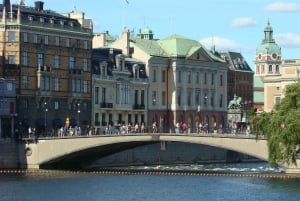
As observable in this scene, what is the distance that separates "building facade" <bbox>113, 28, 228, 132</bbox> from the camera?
150 m

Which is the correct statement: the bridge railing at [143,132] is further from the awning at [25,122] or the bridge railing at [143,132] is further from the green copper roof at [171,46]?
the green copper roof at [171,46]

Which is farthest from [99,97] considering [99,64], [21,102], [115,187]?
[115,187]

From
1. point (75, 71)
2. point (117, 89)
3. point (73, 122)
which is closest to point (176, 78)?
point (117, 89)

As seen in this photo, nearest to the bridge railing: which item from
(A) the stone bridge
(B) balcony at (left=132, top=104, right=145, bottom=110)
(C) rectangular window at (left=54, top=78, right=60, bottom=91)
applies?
(A) the stone bridge

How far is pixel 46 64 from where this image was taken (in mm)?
128000

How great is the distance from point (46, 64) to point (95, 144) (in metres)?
22.7

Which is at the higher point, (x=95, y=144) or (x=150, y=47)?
(x=150, y=47)

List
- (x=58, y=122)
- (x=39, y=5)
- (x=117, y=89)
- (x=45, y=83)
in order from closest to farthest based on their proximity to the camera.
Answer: (x=45, y=83), (x=58, y=122), (x=39, y=5), (x=117, y=89)

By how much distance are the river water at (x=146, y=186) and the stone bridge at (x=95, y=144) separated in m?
2.82

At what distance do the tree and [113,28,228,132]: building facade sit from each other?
4948 centimetres

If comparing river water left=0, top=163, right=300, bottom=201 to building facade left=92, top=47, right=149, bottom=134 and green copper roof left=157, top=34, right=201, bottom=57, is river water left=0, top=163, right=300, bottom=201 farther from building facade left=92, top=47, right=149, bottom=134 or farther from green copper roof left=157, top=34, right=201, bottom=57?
green copper roof left=157, top=34, right=201, bottom=57

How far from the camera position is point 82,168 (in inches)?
4589

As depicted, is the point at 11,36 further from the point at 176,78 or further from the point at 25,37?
the point at 176,78

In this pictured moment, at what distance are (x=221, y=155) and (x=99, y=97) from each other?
18.9 m
